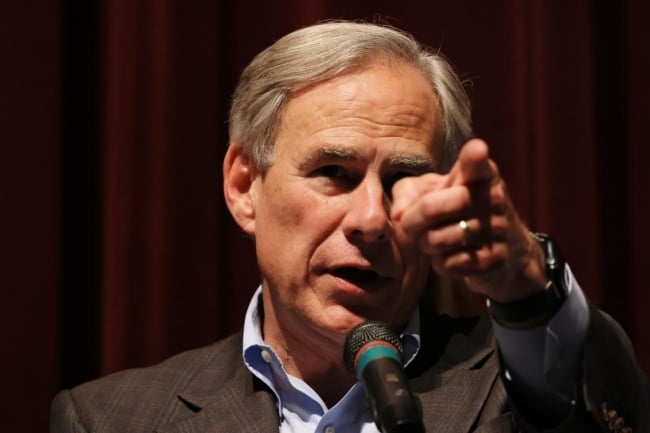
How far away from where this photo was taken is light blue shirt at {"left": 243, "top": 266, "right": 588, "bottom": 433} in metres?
1.41

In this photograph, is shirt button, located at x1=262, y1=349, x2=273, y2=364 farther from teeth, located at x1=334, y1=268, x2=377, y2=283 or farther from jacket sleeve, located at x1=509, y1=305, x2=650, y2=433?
jacket sleeve, located at x1=509, y1=305, x2=650, y2=433

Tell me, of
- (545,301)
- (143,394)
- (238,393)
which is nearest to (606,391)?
(545,301)

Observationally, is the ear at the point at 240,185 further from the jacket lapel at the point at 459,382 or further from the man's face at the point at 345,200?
A: the jacket lapel at the point at 459,382

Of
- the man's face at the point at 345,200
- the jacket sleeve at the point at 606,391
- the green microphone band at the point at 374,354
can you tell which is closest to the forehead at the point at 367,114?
the man's face at the point at 345,200

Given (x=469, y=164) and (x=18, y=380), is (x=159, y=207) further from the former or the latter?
(x=469, y=164)

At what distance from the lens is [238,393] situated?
1.95 meters

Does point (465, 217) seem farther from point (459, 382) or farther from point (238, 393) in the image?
point (238, 393)

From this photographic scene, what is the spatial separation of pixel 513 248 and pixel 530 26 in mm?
1119

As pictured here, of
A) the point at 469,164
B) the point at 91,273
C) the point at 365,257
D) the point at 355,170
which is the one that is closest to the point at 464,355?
the point at 365,257

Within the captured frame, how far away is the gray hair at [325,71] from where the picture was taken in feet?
6.52

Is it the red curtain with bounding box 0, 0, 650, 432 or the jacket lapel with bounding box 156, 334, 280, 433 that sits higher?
the red curtain with bounding box 0, 0, 650, 432

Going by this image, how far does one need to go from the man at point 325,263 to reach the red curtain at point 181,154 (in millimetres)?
230

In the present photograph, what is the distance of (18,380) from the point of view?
2.24 meters

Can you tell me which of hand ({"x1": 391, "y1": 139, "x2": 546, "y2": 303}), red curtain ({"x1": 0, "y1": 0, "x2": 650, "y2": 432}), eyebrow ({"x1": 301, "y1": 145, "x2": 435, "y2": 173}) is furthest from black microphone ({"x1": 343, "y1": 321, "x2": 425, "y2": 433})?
red curtain ({"x1": 0, "y1": 0, "x2": 650, "y2": 432})
